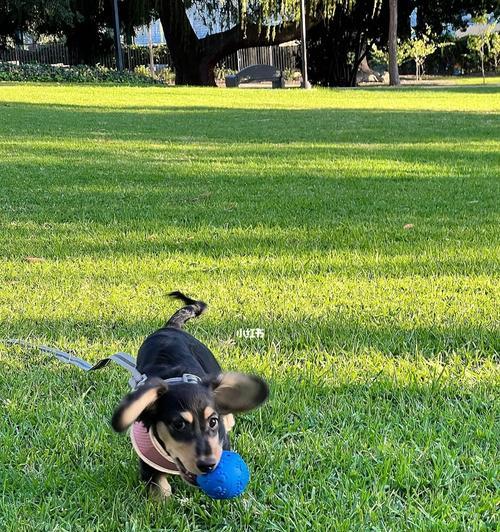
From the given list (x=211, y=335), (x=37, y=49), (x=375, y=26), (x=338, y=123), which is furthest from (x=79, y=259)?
(x=37, y=49)

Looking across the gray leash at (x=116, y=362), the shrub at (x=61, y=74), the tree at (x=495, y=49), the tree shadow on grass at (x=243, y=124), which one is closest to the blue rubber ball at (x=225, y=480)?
the gray leash at (x=116, y=362)

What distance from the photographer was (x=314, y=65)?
3416cm

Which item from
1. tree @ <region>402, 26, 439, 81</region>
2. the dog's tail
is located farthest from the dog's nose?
tree @ <region>402, 26, 439, 81</region>

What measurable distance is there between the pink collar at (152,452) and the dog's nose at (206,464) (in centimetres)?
13

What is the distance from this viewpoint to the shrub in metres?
25.0

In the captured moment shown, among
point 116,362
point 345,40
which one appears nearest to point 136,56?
point 345,40

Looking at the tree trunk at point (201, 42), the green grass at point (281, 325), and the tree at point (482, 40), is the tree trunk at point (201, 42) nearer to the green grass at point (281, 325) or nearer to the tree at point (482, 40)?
the tree at point (482, 40)

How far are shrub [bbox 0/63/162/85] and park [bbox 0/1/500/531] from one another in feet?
61.7

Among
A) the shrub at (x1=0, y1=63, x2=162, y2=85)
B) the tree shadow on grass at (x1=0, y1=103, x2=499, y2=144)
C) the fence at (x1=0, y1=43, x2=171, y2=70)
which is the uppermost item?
the fence at (x1=0, y1=43, x2=171, y2=70)

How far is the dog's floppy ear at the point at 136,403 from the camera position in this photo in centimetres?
156

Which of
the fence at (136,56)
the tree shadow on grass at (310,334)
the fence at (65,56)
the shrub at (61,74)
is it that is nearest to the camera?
the tree shadow on grass at (310,334)

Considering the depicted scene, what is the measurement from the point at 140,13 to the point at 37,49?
11.9 meters

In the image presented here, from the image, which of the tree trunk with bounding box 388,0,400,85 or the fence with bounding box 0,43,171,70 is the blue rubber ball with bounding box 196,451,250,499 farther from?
the fence with bounding box 0,43,171,70

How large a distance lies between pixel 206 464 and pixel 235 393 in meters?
0.20
